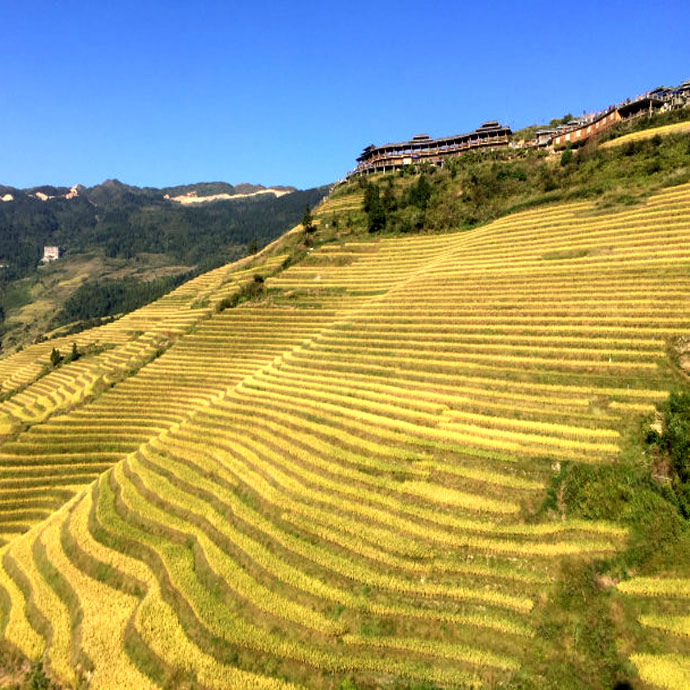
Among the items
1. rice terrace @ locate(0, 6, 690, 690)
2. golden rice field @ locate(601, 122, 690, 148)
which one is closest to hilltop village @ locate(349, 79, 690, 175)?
golden rice field @ locate(601, 122, 690, 148)

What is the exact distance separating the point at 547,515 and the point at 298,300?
131ft

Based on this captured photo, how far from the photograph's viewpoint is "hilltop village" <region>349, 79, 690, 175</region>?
6196 centimetres

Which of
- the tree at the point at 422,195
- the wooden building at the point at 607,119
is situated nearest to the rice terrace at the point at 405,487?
the tree at the point at 422,195

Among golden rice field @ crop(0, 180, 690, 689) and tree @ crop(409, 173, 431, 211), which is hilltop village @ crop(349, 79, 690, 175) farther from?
golden rice field @ crop(0, 180, 690, 689)

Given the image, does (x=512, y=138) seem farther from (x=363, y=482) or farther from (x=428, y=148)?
(x=363, y=482)

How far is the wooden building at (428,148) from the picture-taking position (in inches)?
3342

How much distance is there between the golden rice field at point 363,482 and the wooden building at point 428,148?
50073mm

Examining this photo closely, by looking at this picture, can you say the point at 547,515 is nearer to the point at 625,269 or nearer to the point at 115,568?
the point at 115,568

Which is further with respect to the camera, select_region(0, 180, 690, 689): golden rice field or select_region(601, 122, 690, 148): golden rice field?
select_region(601, 122, 690, 148): golden rice field

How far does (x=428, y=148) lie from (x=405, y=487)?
88.7 meters

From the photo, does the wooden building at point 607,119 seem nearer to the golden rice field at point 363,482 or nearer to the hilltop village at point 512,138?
the hilltop village at point 512,138

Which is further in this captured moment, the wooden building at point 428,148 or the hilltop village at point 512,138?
the wooden building at point 428,148

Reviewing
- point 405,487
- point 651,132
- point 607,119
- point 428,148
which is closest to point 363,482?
point 405,487

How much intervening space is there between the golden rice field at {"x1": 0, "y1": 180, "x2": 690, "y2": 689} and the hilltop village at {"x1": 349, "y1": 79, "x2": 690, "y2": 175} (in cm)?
3416
